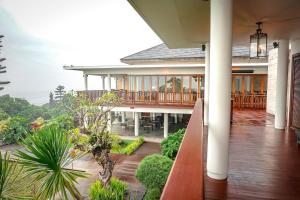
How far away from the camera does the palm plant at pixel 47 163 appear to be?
4271 millimetres

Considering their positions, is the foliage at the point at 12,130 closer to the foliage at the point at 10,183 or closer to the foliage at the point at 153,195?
the foliage at the point at 10,183

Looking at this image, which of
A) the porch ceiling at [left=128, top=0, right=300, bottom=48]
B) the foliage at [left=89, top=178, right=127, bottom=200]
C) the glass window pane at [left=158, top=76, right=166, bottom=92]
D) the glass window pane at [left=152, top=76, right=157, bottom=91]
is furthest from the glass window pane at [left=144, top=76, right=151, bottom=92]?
the porch ceiling at [left=128, top=0, right=300, bottom=48]

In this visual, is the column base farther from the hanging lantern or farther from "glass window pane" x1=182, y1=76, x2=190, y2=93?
"glass window pane" x1=182, y1=76, x2=190, y2=93

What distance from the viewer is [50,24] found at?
39.4 metres

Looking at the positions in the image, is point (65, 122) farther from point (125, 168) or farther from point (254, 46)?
point (254, 46)

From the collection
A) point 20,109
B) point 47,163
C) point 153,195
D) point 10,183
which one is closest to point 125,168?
point 153,195

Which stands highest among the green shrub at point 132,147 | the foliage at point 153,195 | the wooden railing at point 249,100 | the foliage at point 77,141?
the wooden railing at point 249,100

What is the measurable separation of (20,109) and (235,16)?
67.8ft

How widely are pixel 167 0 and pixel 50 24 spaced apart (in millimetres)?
42858

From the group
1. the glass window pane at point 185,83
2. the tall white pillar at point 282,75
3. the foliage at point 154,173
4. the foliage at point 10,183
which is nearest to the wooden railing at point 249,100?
the glass window pane at point 185,83

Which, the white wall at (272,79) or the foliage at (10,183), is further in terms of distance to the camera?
the white wall at (272,79)

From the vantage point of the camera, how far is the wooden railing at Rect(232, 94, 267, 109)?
40.0ft

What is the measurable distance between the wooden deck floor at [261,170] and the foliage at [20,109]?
1835cm

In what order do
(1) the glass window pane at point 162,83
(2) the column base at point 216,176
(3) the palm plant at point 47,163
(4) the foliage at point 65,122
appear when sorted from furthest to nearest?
(1) the glass window pane at point 162,83
(4) the foliage at point 65,122
(3) the palm plant at point 47,163
(2) the column base at point 216,176
